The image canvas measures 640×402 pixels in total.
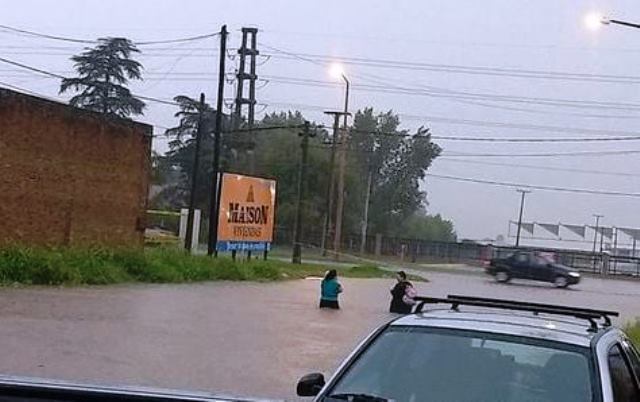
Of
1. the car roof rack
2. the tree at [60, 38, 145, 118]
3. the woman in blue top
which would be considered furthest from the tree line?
the car roof rack

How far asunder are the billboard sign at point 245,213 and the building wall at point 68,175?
5.64 meters

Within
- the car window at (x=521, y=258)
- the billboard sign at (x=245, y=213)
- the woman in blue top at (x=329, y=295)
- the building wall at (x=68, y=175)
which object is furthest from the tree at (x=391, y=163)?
the woman in blue top at (x=329, y=295)

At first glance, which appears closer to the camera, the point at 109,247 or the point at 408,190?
the point at 109,247

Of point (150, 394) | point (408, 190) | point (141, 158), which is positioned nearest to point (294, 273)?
point (141, 158)

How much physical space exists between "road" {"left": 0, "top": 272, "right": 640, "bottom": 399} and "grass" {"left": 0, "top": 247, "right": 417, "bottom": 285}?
3.94 feet

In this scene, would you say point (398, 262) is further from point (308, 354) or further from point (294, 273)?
point (308, 354)

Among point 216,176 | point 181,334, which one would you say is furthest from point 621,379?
point 216,176

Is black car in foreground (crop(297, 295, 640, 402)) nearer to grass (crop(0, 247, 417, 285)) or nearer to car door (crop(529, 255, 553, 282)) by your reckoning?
grass (crop(0, 247, 417, 285))

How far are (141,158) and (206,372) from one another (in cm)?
2674

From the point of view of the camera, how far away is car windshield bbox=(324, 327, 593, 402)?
6.75m

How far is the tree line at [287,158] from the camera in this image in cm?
8362

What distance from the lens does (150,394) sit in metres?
3.64

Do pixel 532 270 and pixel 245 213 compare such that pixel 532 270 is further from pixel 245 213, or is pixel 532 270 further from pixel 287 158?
pixel 287 158

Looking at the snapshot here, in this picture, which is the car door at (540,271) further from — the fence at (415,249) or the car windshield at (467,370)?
the car windshield at (467,370)
